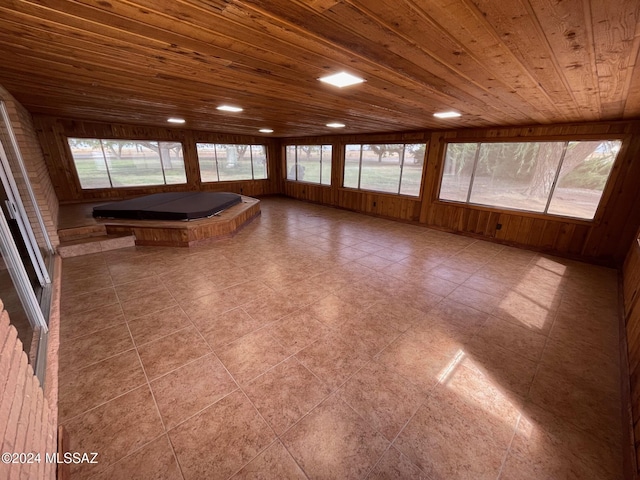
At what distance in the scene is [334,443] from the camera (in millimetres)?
1513

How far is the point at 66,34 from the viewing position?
1447 millimetres

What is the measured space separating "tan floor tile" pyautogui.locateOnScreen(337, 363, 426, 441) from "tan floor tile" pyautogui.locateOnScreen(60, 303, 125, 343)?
2.42 meters

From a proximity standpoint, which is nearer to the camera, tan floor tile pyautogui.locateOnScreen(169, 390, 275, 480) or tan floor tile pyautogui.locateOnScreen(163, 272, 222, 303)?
tan floor tile pyautogui.locateOnScreen(169, 390, 275, 480)

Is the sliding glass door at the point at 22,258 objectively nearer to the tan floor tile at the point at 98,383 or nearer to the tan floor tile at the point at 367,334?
the tan floor tile at the point at 98,383

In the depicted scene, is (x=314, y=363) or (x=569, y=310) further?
(x=569, y=310)

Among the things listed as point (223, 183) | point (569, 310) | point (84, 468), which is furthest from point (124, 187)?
point (569, 310)

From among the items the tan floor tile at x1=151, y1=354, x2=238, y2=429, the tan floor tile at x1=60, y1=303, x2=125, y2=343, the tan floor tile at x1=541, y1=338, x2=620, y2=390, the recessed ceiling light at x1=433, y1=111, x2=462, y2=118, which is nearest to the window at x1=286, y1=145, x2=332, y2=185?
the recessed ceiling light at x1=433, y1=111, x2=462, y2=118

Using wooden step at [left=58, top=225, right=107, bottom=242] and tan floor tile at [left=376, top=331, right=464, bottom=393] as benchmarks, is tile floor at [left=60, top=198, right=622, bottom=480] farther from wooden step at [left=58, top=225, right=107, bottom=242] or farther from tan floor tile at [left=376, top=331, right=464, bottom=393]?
wooden step at [left=58, top=225, right=107, bottom=242]

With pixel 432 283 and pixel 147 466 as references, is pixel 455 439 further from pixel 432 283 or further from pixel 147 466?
pixel 432 283

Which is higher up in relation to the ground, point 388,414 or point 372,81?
point 372,81

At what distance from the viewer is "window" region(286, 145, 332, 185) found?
8414mm

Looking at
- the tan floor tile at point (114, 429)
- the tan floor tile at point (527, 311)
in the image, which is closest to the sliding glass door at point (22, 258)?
the tan floor tile at point (114, 429)

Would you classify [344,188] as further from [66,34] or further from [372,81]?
[66,34]

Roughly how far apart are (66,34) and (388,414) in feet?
10.3
